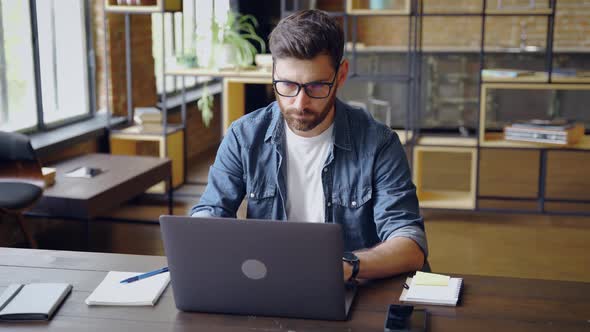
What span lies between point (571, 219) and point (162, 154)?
2807mm

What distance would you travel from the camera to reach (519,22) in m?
8.80

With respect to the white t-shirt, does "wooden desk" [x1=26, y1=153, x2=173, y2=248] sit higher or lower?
lower

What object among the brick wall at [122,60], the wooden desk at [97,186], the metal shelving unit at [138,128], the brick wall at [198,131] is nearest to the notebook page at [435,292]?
the wooden desk at [97,186]

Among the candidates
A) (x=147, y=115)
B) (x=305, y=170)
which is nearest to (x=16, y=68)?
(x=147, y=115)

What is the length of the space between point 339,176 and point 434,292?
53 centimetres

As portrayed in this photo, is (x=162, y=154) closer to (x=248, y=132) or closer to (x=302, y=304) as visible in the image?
(x=248, y=132)

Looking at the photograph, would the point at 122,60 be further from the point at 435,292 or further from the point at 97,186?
the point at 435,292

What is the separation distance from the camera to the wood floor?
4133 millimetres

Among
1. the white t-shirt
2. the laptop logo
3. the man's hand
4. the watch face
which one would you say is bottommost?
the man's hand

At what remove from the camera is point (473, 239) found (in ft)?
15.2

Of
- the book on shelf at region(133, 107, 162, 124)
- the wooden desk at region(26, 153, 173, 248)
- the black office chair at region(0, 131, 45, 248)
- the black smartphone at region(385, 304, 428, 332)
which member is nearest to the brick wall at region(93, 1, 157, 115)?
the book on shelf at region(133, 107, 162, 124)

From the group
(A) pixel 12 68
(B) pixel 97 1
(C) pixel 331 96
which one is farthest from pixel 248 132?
(B) pixel 97 1

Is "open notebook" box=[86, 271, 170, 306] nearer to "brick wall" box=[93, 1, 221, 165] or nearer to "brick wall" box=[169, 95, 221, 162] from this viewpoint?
"brick wall" box=[93, 1, 221, 165]

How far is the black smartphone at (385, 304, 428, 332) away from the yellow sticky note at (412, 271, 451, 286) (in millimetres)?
177
